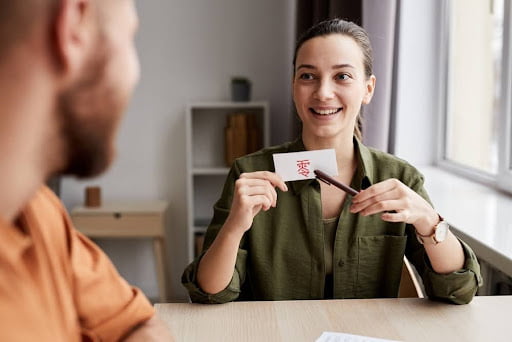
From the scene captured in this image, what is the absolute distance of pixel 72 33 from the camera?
577 millimetres

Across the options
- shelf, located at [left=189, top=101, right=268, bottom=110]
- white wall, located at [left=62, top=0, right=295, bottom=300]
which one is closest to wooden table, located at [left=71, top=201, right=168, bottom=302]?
white wall, located at [left=62, top=0, right=295, bottom=300]

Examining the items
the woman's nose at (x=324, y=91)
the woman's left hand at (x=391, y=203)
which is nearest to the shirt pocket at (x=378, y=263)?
the woman's left hand at (x=391, y=203)

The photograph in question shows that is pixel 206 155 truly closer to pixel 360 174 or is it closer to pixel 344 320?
pixel 360 174

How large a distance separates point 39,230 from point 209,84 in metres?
3.04

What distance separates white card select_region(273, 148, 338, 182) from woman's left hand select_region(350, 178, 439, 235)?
4.5 inches

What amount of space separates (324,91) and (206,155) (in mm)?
2319

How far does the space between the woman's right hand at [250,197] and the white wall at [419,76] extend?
5.69 ft

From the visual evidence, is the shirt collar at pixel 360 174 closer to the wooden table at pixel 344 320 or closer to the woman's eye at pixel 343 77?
the woman's eye at pixel 343 77

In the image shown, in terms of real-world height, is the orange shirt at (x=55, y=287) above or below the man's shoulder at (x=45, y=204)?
below

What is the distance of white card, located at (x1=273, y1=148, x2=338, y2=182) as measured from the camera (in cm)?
147

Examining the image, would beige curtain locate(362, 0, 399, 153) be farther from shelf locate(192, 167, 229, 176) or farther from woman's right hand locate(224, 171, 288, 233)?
shelf locate(192, 167, 229, 176)

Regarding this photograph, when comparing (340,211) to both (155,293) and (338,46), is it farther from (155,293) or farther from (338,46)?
(155,293)

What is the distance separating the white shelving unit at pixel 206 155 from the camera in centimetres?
368

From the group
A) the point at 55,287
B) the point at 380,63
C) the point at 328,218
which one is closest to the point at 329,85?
the point at 328,218
